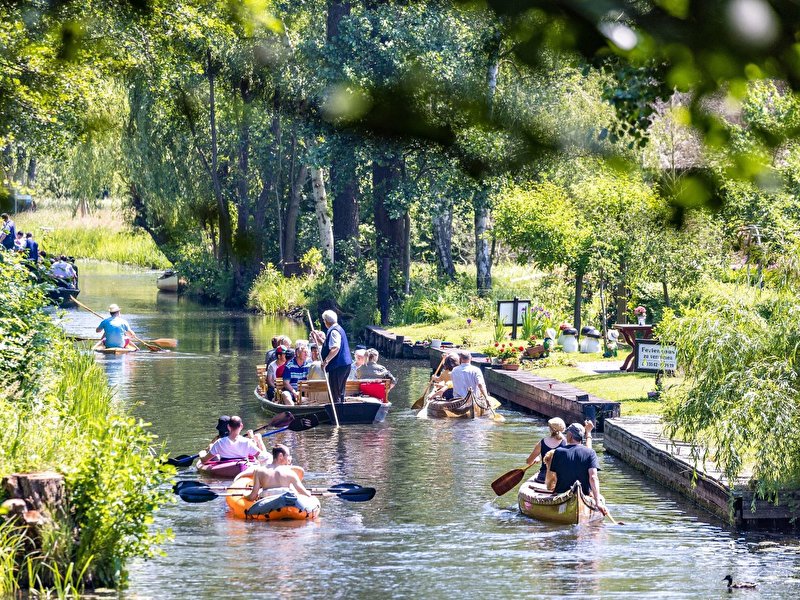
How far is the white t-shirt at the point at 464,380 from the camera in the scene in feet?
77.0

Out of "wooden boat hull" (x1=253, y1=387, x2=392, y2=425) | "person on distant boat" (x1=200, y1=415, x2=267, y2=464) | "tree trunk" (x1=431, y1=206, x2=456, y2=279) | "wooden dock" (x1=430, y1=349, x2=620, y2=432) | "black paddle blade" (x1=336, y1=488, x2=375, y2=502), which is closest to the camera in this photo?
"black paddle blade" (x1=336, y1=488, x2=375, y2=502)

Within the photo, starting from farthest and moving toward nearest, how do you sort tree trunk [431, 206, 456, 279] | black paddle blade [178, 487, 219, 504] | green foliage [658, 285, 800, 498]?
A: tree trunk [431, 206, 456, 279], black paddle blade [178, 487, 219, 504], green foliage [658, 285, 800, 498]

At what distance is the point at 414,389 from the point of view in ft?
89.6

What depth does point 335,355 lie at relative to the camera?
21.6m

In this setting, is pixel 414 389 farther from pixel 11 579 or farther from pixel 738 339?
pixel 11 579

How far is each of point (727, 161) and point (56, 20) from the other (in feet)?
4.67

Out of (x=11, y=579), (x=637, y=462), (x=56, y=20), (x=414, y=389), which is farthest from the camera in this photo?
(x=414, y=389)

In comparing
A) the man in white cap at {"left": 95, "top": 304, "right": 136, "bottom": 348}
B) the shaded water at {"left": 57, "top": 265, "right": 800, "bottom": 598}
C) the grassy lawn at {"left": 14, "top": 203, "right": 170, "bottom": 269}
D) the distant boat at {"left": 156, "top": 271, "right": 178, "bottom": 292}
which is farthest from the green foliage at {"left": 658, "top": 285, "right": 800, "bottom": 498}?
the distant boat at {"left": 156, "top": 271, "right": 178, "bottom": 292}

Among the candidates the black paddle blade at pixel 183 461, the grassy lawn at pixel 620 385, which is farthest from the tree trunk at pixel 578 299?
the black paddle blade at pixel 183 461

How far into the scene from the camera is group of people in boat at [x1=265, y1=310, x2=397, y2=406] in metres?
22.0

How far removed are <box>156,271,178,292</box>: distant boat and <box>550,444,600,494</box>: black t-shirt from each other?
121 feet

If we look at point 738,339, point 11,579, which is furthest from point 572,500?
point 11,579

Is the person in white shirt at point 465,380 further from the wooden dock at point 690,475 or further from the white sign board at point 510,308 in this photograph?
the white sign board at point 510,308

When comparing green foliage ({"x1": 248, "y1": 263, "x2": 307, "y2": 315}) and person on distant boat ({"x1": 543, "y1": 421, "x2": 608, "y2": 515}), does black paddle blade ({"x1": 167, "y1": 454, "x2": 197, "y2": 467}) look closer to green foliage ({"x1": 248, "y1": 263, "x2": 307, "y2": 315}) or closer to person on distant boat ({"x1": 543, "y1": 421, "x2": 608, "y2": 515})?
person on distant boat ({"x1": 543, "y1": 421, "x2": 608, "y2": 515})
